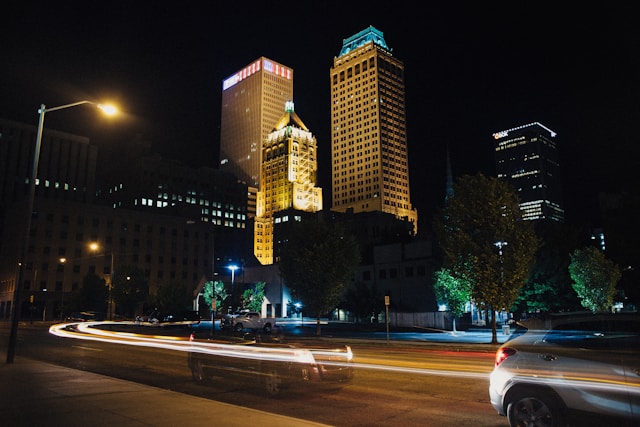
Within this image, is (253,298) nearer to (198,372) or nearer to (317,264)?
(317,264)

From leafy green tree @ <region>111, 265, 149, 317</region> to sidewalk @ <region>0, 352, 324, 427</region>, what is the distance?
63382 millimetres

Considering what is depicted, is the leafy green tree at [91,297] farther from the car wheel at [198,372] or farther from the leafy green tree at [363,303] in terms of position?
the car wheel at [198,372]

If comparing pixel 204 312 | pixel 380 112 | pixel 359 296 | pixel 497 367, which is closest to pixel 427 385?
pixel 497 367

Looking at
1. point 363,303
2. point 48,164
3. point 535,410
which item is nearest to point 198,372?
point 535,410

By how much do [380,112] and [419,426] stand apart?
194m

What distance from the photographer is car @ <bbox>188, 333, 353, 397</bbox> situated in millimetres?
11047

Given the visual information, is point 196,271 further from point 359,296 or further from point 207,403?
point 207,403

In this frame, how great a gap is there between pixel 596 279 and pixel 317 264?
28.1m

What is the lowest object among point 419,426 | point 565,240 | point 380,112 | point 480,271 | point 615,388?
point 419,426

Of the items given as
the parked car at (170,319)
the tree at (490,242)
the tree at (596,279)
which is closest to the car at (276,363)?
the tree at (490,242)

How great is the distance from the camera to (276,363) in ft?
36.6

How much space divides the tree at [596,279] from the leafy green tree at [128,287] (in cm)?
5946

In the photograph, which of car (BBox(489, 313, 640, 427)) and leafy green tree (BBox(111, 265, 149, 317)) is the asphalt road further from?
leafy green tree (BBox(111, 265, 149, 317))

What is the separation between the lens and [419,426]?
803 centimetres
